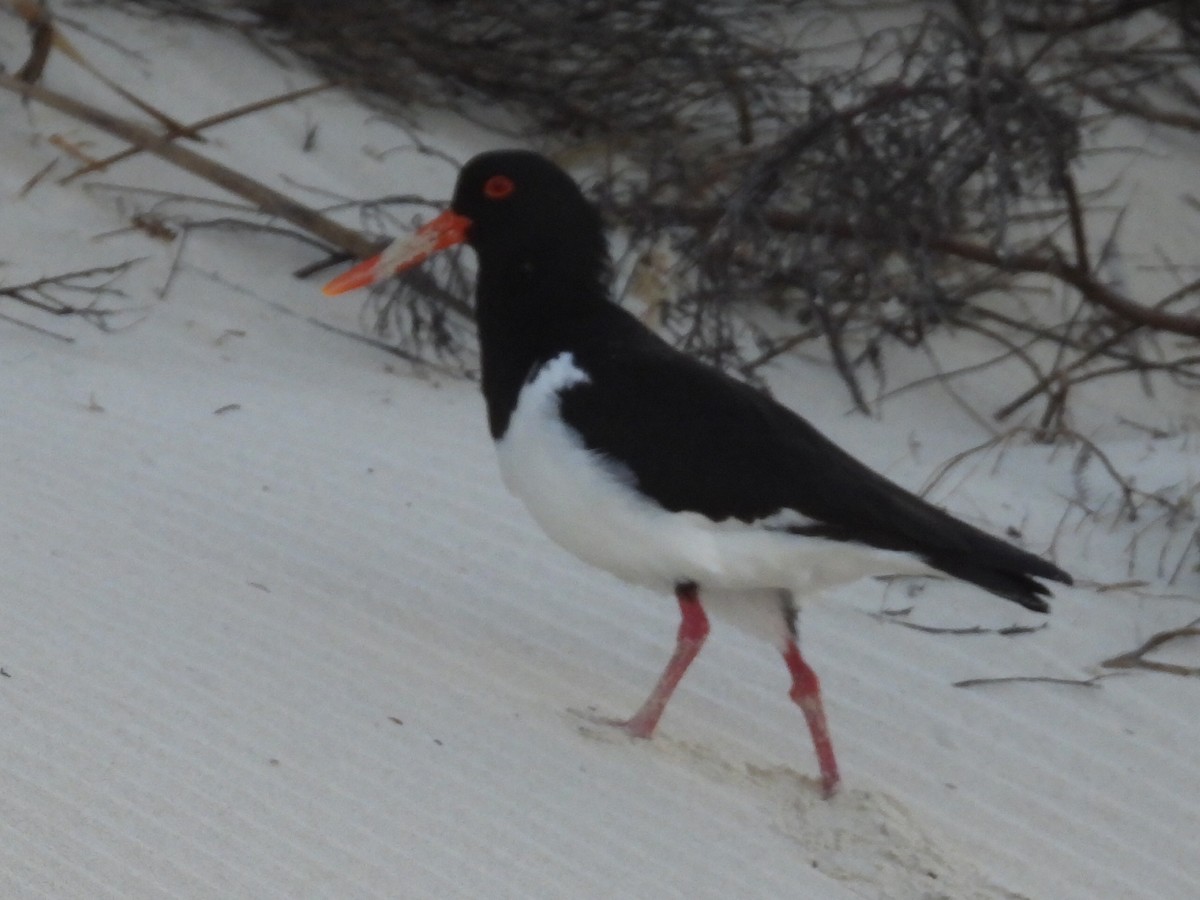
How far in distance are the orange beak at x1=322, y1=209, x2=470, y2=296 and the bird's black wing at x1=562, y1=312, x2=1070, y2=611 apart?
64 cm

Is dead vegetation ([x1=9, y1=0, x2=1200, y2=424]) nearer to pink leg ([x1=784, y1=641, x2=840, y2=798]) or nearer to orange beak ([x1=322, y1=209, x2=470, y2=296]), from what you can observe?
orange beak ([x1=322, y1=209, x2=470, y2=296])

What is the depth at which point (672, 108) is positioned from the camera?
27.2ft

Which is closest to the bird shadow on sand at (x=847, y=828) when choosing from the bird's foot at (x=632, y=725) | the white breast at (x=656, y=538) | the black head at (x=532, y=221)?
the bird's foot at (x=632, y=725)

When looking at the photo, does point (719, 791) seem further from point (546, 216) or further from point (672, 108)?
point (672, 108)

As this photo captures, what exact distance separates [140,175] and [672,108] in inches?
92.7

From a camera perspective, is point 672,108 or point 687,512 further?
point 672,108

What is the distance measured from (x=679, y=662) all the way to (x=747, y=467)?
49cm

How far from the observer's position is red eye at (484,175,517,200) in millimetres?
4414

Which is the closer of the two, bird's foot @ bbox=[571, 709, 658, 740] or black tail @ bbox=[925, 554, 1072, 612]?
black tail @ bbox=[925, 554, 1072, 612]

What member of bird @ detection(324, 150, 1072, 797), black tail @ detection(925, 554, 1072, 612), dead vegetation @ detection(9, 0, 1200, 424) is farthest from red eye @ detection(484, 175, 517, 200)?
dead vegetation @ detection(9, 0, 1200, 424)

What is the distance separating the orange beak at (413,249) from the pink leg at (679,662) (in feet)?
3.44

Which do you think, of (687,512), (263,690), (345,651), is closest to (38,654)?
(263,690)

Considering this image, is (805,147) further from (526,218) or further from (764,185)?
(526,218)

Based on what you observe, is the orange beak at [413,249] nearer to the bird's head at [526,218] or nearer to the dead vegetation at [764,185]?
the bird's head at [526,218]
